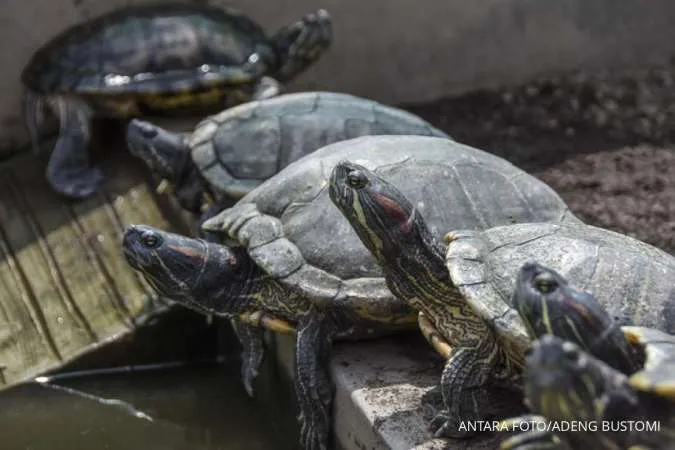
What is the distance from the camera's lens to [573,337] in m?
2.13

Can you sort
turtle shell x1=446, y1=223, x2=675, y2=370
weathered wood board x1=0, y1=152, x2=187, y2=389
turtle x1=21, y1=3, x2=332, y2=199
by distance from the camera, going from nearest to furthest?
turtle shell x1=446, y1=223, x2=675, y2=370, weathered wood board x1=0, y1=152, x2=187, y2=389, turtle x1=21, y1=3, x2=332, y2=199

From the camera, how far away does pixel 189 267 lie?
10.9 feet

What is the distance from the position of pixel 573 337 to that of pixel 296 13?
4284 millimetres

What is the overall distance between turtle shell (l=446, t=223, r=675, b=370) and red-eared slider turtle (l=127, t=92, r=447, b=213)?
4.97 ft

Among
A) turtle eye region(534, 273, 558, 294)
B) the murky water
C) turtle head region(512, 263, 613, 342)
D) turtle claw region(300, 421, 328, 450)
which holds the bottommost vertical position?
the murky water

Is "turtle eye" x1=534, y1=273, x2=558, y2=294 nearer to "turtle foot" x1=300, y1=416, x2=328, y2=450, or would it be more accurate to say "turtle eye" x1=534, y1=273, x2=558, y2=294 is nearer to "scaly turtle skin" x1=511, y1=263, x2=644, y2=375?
"scaly turtle skin" x1=511, y1=263, x2=644, y2=375

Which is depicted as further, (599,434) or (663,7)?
(663,7)

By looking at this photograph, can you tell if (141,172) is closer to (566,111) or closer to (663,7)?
(566,111)

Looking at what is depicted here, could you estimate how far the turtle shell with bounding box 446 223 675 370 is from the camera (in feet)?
8.25

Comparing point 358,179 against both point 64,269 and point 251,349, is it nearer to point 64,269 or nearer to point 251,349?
point 251,349

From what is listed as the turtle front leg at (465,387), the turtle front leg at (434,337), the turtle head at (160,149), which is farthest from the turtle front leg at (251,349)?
the turtle head at (160,149)

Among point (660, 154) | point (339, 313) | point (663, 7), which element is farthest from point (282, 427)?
point (663, 7)

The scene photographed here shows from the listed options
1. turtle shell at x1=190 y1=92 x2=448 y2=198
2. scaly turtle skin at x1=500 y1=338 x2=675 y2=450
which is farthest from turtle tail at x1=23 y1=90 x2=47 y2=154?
scaly turtle skin at x1=500 y1=338 x2=675 y2=450

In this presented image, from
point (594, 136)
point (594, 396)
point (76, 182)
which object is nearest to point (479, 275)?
point (594, 396)
